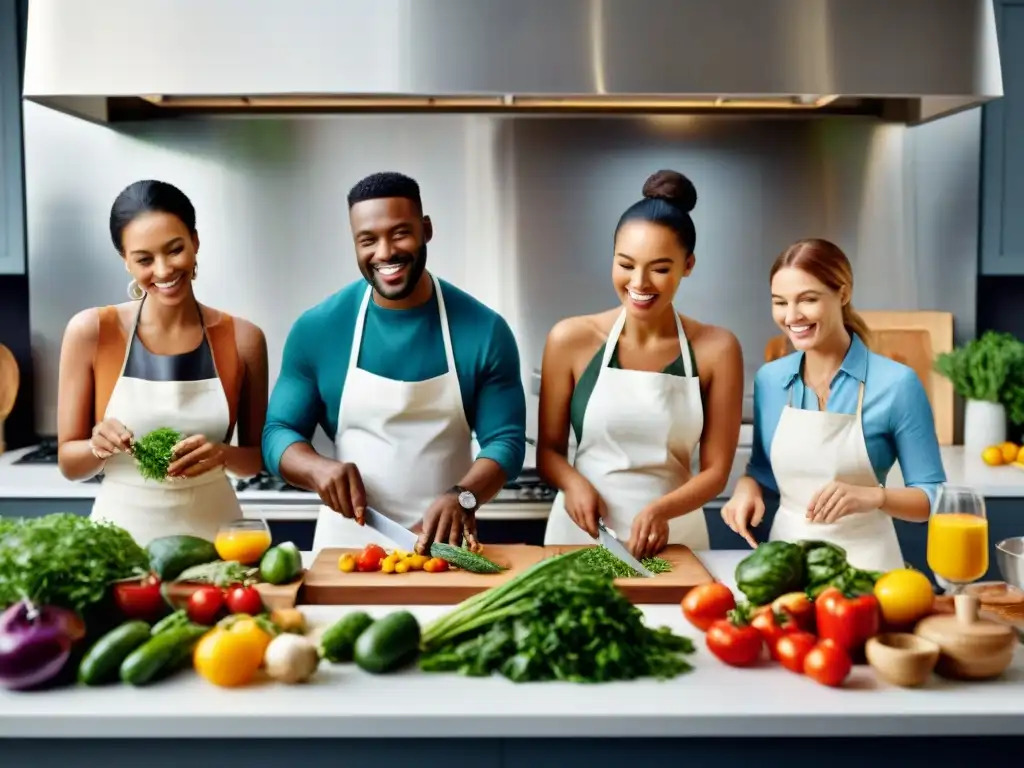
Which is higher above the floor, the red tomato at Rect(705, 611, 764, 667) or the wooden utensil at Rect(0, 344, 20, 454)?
the wooden utensil at Rect(0, 344, 20, 454)

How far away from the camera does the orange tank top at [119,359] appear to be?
252 centimetres

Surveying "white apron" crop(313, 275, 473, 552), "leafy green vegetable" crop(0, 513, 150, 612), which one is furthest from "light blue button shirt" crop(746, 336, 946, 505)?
"leafy green vegetable" crop(0, 513, 150, 612)

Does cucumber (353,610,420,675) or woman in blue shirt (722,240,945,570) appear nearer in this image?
cucumber (353,610,420,675)

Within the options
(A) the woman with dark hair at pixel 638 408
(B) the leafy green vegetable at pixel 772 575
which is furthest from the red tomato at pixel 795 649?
(A) the woman with dark hair at pixel 638 408

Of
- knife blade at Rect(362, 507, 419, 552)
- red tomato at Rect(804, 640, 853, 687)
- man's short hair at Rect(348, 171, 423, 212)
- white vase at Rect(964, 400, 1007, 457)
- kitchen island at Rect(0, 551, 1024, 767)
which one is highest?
man's short hair at Rect(348, 171, 423, 212)

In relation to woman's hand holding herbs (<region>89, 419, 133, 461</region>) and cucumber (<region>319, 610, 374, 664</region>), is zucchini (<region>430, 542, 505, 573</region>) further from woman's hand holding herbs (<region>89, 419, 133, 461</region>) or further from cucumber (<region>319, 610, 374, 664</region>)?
woman's hand holding herbs (<region>89, 419, 133, 461</region>)

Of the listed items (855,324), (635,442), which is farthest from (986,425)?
(635,442)

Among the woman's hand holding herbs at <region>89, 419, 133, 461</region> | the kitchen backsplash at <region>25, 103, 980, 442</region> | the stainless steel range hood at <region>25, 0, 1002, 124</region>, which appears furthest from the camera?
the kitchen backsplash at <region>25, 103, 980, 442</region>

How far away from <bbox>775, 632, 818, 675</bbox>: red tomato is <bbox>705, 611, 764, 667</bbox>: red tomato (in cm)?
4

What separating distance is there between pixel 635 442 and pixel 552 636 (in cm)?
106

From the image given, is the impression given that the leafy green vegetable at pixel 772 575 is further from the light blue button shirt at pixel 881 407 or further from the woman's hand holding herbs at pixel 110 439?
the woman's hand holding herbs at pixel 110 439

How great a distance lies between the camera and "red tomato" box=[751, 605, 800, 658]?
5.78 feet

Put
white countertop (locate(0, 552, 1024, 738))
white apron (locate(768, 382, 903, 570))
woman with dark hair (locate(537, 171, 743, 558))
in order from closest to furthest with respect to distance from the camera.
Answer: white countertop (locate(0, 552, 1024, 738))
white apron (locate(768, 382, 903, 570))
woman with dark hair (locate(537, 171, 743, 558))

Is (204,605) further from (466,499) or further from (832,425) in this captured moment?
(832,425)
